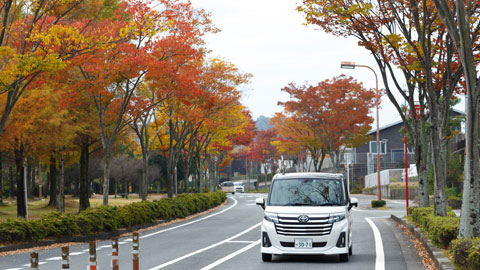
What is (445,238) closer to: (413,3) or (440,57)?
(413,3)

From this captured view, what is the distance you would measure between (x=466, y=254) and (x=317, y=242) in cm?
359

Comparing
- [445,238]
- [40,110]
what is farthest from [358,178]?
[445,238]

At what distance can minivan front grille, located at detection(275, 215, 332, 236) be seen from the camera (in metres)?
12.8

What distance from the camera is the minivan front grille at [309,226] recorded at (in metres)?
12.8

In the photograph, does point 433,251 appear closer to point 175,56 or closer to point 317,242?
point 317,242

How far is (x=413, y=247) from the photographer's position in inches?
634

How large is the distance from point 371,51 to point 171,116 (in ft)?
48.9

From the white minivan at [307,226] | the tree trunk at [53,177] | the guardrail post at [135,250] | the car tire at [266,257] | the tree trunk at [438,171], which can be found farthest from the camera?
the tree trunk at [53,177]

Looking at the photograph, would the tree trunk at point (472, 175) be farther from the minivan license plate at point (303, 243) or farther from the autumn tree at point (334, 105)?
the autumn tree at point (334, 105)

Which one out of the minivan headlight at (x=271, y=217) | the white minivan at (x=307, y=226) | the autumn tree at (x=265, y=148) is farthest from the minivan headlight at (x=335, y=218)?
the autumn tree at (x=265, y=148)

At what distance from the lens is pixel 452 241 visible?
1080 centimetres

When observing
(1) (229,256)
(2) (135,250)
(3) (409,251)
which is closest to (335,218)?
(1) (229,256)

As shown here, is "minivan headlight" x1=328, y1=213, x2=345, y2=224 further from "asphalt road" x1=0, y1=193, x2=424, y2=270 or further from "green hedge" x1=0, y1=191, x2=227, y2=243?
"green hedge" x1=0, y1=191, x2=227, y2=243

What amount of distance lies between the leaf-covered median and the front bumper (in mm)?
1964
